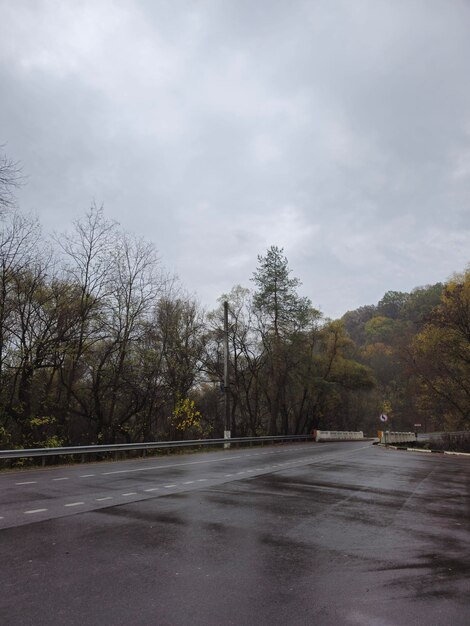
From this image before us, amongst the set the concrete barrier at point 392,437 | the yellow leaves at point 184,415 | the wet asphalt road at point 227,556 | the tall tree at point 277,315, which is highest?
the tall tree at point 277,315

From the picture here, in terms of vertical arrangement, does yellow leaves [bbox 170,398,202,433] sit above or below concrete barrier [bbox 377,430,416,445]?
above

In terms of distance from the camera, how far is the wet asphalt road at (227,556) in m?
4.19

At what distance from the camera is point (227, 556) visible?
5.85 m

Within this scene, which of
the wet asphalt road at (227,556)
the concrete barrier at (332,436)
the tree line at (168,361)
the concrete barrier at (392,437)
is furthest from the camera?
the concrete barrier at (332,436)

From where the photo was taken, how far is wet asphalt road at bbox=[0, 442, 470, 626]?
165 inches

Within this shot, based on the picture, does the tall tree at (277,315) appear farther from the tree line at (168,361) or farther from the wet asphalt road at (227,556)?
the wet asphalt road at (227,556)

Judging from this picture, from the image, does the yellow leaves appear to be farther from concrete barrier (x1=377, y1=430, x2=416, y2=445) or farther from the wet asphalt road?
the wet asphalt road

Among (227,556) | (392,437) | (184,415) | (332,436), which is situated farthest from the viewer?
(332,436)

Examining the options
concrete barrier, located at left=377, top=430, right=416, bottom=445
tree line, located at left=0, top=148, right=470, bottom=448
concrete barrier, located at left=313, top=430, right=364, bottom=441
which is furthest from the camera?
concrete barrier, located at left=313, top=430, right=364, bottom=441

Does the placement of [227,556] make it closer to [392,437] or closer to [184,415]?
[184,415]

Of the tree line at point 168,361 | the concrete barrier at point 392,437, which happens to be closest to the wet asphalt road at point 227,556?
the tree line at point 168,361

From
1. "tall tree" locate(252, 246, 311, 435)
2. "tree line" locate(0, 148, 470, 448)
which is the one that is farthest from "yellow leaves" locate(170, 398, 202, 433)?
"tall tree" locate(252, 246, 311, 435)

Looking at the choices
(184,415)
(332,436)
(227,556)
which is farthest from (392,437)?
(227,556)

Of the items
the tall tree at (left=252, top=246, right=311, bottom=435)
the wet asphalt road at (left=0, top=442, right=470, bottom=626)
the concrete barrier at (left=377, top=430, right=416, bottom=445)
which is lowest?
the wet asphalt road at (left=0, top=442, right=470, bottom=626)
